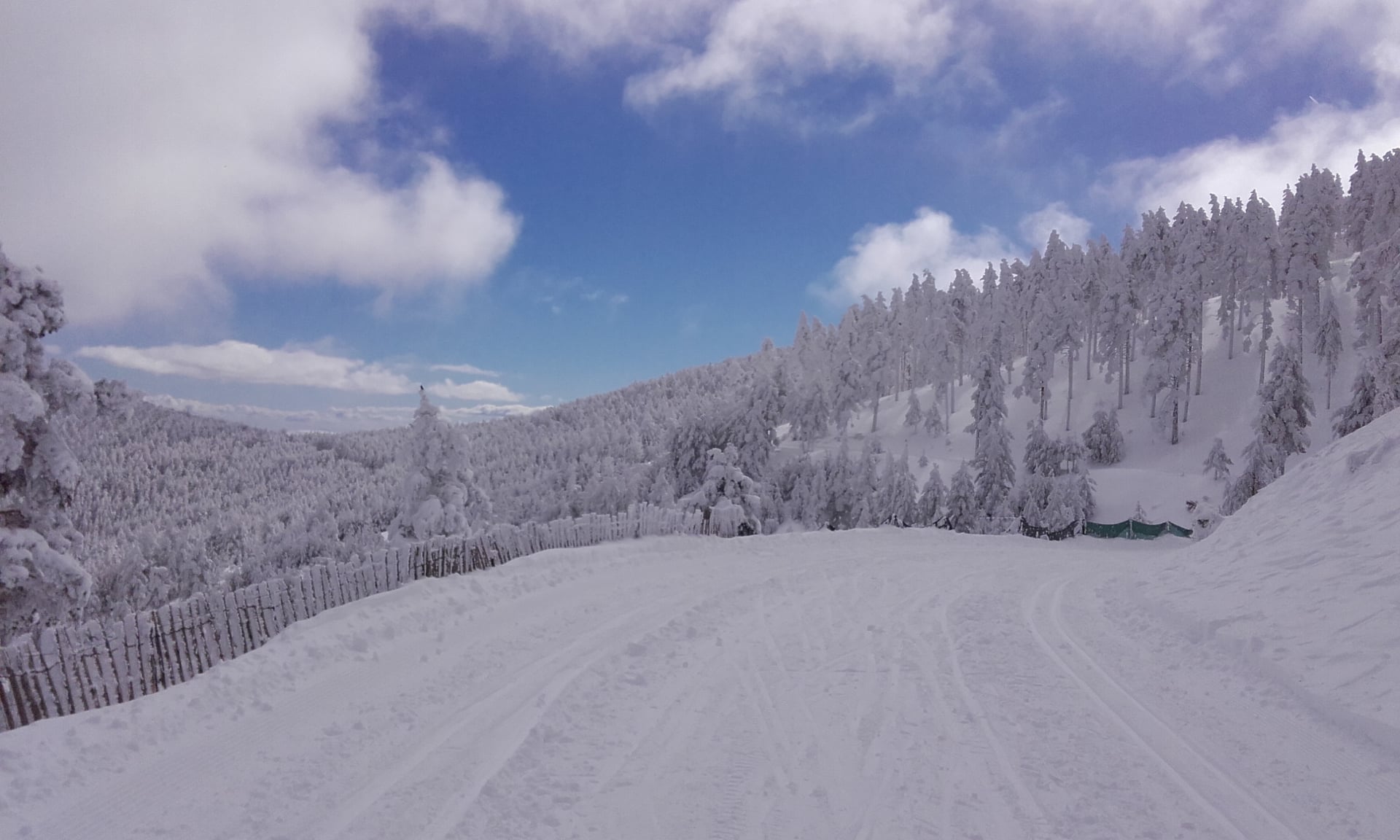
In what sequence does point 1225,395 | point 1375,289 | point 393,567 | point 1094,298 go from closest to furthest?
point 393,567, point 1375,289, point 1225,395, point 1094,298

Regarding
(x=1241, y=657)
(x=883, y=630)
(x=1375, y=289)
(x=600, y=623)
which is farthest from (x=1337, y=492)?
(x=1375, y=289)

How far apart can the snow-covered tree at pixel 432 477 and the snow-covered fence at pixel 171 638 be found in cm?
1456

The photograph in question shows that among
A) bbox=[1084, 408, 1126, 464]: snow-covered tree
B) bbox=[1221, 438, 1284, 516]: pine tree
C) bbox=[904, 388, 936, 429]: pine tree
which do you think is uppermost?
bbox=[904, 388, 936, 429]: pine tree

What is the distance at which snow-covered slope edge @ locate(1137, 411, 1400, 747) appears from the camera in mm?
6910

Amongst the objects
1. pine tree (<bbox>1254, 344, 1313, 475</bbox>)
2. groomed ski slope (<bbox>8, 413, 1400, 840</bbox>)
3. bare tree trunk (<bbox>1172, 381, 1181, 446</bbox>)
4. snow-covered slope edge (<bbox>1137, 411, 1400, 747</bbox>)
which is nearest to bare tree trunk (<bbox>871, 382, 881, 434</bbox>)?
bare tree trunk (<bbox>1172, 381, 1181, 446</bbox>)

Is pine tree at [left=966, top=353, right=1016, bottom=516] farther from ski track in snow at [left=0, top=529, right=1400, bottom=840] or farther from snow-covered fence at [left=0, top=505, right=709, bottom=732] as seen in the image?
snow-covered fence at [left=0, top=505, right=709, bottom=732]

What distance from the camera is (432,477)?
2830 centimetres

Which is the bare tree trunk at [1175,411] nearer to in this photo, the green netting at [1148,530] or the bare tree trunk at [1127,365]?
the bare tree trunk at [1127,365]

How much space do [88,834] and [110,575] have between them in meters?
68.5

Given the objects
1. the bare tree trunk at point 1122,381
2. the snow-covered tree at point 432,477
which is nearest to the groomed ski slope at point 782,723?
the snow-covered tree at point 432,477

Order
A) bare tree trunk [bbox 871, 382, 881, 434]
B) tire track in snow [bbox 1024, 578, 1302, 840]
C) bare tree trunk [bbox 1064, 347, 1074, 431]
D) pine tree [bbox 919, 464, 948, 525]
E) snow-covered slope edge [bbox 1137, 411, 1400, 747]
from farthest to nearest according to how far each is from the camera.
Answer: bare tree trunk [bbox 871, 382, 881, 434], bare tree trunk [bbox 1064, 347, 1074, 431], pine tree [bbox 919, 464, 948, 525], snow-covered slope edge [bbox 1137, 411, 1400, 747], tire track in snow [bbox 1024, 578, 1302, 840]

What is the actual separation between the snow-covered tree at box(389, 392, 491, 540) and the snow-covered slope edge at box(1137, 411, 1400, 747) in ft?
77.2

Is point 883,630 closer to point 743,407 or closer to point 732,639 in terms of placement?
point 732,639

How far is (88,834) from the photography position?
5.12 meters
